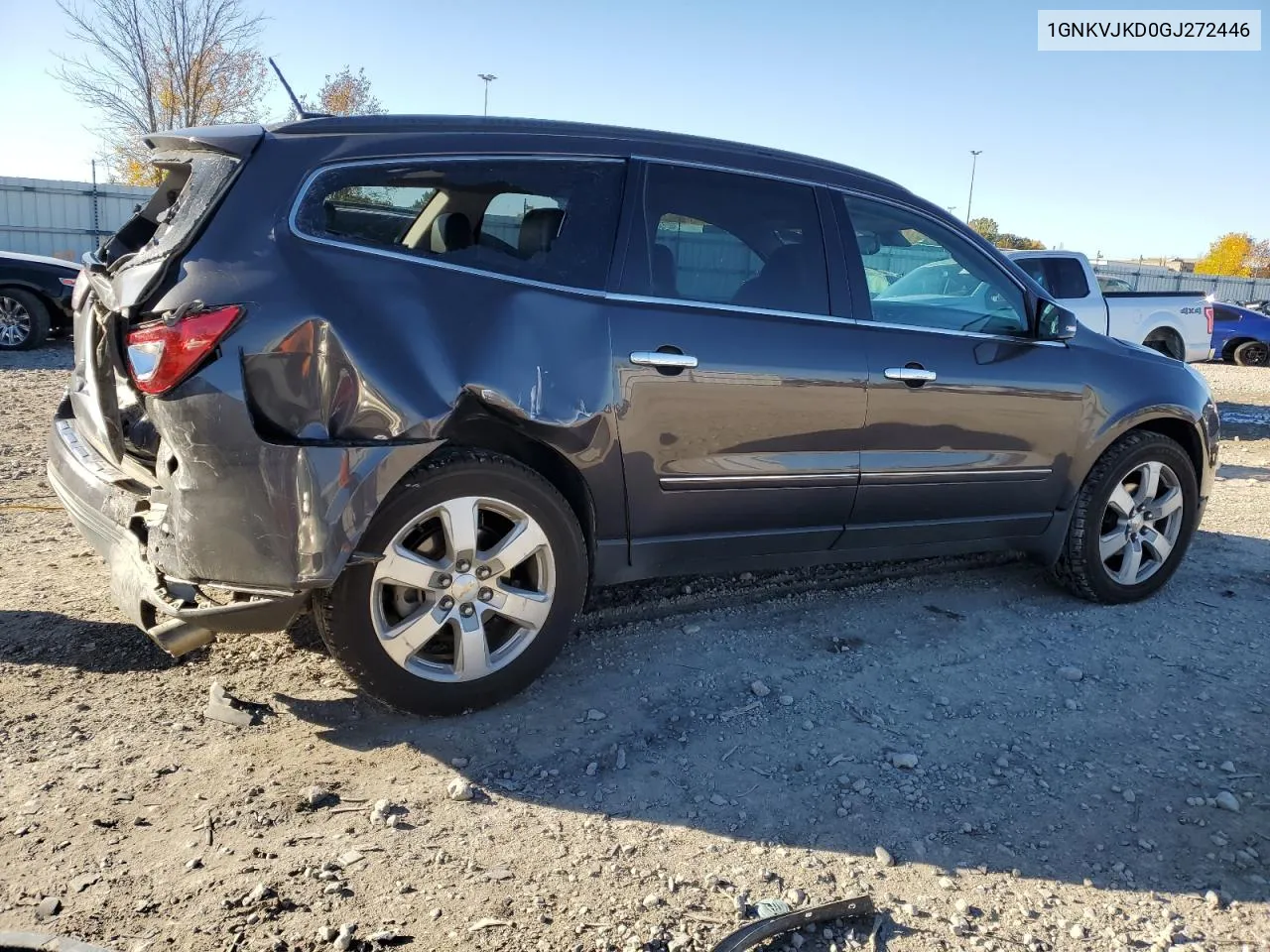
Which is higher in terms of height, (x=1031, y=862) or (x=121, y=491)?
(x=121, y=491)

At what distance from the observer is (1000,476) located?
439cm

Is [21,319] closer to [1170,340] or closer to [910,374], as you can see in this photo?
[910,374]

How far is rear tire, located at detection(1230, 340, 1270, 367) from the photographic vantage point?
770 inches

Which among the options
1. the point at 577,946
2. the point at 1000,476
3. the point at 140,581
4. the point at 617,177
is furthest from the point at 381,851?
the point at 1000,476

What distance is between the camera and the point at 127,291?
2.99 m

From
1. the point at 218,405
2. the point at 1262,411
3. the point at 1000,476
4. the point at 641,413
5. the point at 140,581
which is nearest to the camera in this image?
the point at 218,405

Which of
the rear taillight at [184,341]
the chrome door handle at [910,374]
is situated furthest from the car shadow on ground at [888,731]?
the rear taillight at [184,341]

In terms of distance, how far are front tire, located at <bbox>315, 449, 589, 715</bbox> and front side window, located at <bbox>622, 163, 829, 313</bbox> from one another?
861 millimetres

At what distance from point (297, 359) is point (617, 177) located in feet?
4.42

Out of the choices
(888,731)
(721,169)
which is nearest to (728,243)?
(721,169)

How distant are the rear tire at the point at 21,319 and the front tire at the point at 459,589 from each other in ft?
34.9

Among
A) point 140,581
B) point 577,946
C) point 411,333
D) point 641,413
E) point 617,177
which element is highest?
point 617,177

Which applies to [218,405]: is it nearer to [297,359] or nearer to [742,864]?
[297,359]

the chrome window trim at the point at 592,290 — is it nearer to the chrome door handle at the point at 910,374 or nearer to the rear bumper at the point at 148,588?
the chrome door handle at the point at 910,374
